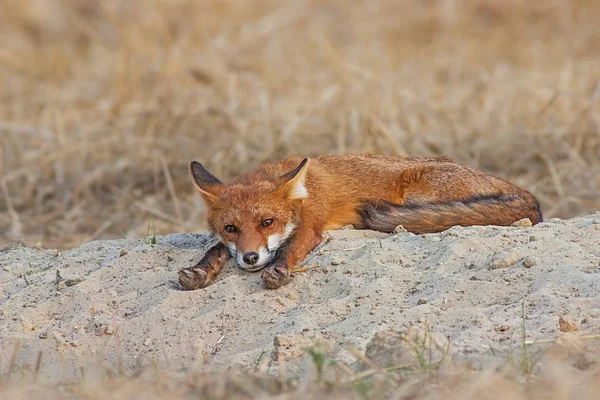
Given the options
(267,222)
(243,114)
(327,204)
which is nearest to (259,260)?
(267,222)

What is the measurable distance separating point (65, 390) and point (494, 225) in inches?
140

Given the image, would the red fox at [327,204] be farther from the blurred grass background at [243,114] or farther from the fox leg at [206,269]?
the blurred grass background at [243,114]

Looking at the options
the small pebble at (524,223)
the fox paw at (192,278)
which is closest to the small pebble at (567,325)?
the small pebble at (524,223)

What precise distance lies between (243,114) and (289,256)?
5881 millimetres

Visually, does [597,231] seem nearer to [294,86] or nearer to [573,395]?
[573,395]

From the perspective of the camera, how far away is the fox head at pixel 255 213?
5861 mm

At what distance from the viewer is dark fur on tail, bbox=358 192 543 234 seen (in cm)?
642

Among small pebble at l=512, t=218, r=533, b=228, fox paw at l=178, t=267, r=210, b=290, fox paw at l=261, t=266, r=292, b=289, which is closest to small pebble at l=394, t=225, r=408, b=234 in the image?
small pebble at l=512, t=218, r=533, b=228

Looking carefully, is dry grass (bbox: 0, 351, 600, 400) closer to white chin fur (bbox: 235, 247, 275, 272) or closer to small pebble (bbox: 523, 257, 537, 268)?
small pebble (bbox: 523, 257, 537, 268)

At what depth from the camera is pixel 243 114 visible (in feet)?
37.9

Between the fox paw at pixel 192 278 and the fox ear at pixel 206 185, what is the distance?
628 millimetres

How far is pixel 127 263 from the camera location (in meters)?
6.24

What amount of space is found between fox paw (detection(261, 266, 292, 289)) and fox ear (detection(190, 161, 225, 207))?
0.80 metres

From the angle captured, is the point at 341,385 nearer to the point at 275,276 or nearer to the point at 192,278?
the point at 275,276
